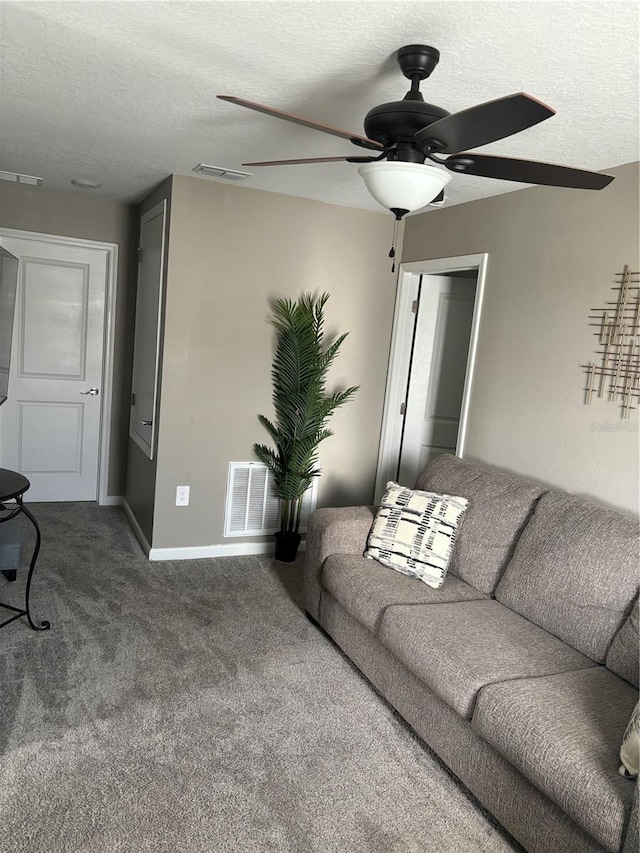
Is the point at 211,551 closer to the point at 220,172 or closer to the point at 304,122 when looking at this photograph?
the point at 220,172

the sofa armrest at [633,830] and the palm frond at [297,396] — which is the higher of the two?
the palm frond at [297,396]

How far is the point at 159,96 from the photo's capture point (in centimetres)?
246

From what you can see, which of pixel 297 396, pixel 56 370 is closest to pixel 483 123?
pixel 297 396

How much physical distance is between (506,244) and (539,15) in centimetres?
180

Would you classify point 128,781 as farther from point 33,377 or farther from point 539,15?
point 33,377

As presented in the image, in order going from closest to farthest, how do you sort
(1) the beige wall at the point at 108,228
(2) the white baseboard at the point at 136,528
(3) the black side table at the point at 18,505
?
A: (3) the black side table at the point at 18,505
(2) the white baseboard at the point at 136,528
(1) the beige wall at the point at 108,228

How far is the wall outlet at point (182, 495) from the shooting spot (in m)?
4.01

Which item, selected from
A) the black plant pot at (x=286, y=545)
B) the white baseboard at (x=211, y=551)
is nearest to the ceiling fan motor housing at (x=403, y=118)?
the black plant pot at (x=286, y=545)

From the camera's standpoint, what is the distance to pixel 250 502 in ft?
13.9

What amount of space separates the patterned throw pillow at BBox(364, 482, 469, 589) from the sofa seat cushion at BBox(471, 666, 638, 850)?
85 cm

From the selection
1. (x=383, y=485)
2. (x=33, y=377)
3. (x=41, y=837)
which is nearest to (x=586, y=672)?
(x=41, y=837)

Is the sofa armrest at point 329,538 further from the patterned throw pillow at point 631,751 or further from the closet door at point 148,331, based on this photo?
the patterned throw pillow at point 631,751

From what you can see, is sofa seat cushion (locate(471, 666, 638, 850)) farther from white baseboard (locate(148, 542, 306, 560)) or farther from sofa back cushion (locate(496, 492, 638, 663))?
white baseboard (locate(148, 542, 306, 560))

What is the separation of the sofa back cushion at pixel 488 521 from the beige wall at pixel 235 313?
1.48 m
